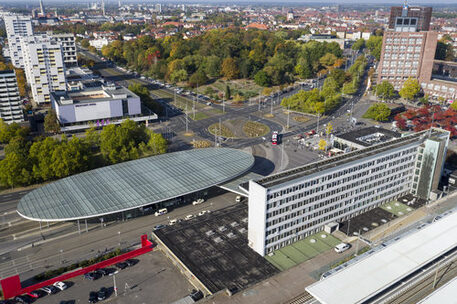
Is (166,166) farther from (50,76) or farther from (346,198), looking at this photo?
(50,76)

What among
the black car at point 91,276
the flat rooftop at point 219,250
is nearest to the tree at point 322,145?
the flat rooftop at point 219,250

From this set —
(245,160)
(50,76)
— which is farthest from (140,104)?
(245,160)

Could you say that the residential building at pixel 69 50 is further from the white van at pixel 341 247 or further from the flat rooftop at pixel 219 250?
the white van at pixel 341 247

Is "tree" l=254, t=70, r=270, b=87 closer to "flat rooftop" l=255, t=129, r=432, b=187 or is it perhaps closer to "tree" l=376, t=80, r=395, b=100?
"tree" l=376, t=80, r=395, b=100

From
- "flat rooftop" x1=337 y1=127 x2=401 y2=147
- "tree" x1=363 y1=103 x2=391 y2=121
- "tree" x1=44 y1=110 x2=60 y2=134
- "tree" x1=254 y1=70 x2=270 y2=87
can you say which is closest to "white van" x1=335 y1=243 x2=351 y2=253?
"flat rooftop" x1=337 y1=127 x2=401 y2=147

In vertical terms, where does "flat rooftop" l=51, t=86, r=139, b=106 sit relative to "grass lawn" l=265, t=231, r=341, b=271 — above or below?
above
